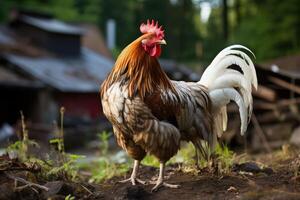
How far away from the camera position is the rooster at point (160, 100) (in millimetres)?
4238

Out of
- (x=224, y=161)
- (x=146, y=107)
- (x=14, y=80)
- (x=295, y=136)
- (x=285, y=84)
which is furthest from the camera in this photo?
(x=14, y=80)

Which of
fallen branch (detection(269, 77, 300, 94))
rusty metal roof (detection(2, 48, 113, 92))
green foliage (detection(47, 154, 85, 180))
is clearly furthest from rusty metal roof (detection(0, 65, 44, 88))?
green foliage (detection(47, 154, 85, 180))

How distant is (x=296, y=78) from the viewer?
10.2m

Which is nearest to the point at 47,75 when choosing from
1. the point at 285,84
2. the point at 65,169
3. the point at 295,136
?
the point at 285,84

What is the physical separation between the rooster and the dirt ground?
0.86ft

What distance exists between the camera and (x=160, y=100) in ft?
14.1

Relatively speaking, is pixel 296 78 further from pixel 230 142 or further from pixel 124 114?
pixel 124 114

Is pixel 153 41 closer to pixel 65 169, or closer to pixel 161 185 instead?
pixel 161 185

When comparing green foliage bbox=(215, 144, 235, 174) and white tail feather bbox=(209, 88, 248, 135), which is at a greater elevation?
white tail feather bbox=(209, 88, 248, 135)

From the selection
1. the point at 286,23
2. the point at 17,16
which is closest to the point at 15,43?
the point at 17,16

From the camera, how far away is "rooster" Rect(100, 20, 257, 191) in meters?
4.24

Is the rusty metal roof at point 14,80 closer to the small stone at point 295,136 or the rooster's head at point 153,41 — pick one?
the small stone at point 295,136

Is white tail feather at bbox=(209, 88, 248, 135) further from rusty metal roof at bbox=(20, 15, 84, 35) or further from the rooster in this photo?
rusty metal roof at bbox=(20, 15, 84, 35)

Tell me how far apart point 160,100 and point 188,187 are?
0.86m
